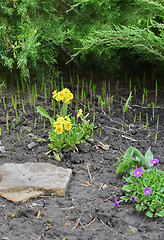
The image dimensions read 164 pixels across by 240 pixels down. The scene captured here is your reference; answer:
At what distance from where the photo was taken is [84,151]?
9.14 ft

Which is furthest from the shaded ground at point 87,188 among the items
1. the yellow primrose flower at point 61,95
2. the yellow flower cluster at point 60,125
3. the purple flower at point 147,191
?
the yellow primrose flower at point 61,95

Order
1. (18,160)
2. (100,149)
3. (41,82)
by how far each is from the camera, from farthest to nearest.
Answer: (41,82)
(100,149)
(18,160)

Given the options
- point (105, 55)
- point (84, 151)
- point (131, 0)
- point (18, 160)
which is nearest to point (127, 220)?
→ point (84, 151)

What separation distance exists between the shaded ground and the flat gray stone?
7cm

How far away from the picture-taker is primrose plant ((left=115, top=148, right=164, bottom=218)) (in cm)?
207

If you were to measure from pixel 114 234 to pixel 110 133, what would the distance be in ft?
4.49

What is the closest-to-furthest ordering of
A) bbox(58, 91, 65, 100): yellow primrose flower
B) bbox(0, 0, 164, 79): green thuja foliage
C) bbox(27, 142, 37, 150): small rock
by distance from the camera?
bbox(58, 91, 65, 100): yellow primrose flower
bbox(27, 142, 37, 150): small rock
bbox(0, 0, 164, 79): green thuja foliage

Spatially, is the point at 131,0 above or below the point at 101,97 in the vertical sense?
above

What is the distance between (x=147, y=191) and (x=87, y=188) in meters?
0.54

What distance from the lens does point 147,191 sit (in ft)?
6.79

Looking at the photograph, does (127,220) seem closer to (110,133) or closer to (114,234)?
(114,234)

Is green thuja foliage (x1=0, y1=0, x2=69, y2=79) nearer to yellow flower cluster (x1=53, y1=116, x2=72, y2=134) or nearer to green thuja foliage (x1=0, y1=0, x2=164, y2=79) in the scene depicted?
green thuja foliage (x1=0, y1=0, x2=164, y2=79)

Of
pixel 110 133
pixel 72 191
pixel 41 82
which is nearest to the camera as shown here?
pixel 72 191

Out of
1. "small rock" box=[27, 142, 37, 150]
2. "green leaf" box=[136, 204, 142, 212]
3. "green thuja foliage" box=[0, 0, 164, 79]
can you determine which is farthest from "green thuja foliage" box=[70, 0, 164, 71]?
"green leaf" box=[136, 204, 142, 212]
